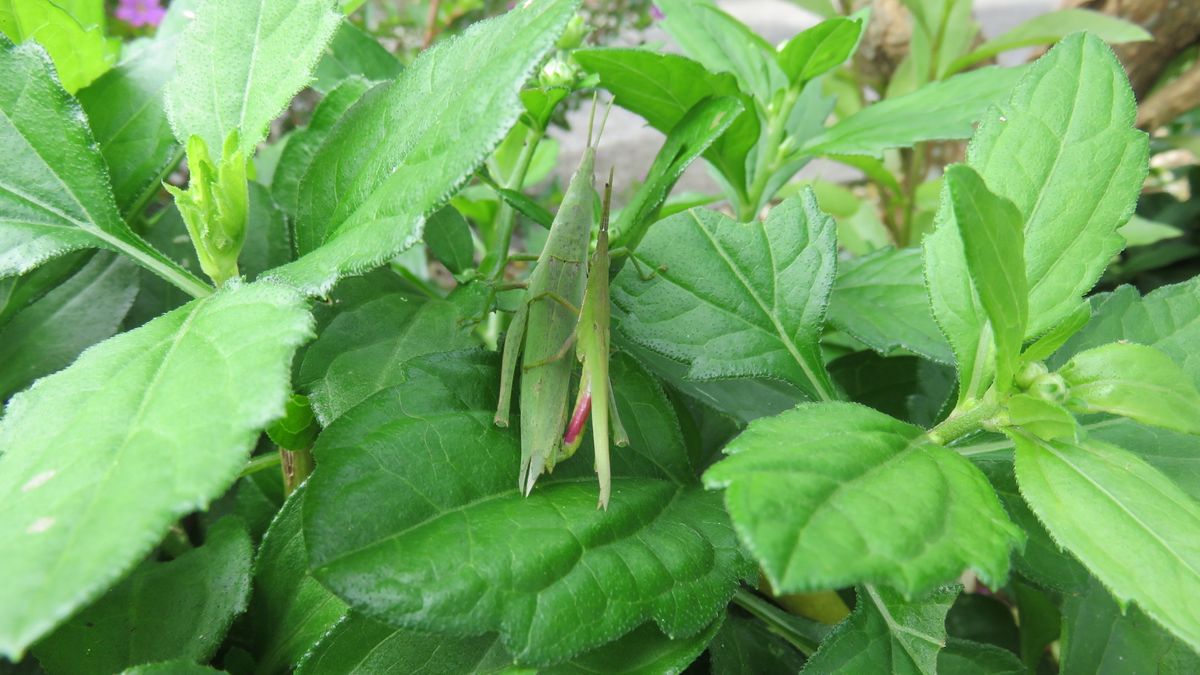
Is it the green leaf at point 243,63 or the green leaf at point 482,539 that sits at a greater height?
the green leaf at point 243,63

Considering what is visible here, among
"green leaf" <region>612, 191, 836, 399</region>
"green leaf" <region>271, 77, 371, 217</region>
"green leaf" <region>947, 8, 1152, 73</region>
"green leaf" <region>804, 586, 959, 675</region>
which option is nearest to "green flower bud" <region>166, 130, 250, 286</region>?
"green leaf" <region>271, 77, 371, 217</region>

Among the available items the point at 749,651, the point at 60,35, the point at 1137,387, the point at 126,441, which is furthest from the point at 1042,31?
the point at 126,441

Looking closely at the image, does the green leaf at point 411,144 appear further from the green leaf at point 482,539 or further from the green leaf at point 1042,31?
the green leaf at point 1042,31

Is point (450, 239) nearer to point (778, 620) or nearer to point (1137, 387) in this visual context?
point (778, 620)

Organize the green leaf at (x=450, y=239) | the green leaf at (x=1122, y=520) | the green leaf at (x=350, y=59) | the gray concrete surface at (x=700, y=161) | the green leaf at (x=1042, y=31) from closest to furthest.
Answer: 1. the green leaf at (x=1122, y=520)
2. the green leaf at (x=450, y=239)
3. the green leaf at (x=350, y=59)
4. the green leaf at (x=1042, y=31)
5. the gray concrete surface at (x=700, y=161)

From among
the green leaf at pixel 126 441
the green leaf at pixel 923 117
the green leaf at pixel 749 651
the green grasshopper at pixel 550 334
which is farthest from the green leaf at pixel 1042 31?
the green leaf at pixel 126 441

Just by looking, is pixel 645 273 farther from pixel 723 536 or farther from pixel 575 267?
pixel 723 536
